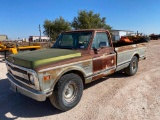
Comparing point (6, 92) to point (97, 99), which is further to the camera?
point (6, 92)

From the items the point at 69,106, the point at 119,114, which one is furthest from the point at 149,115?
the point at 69,106

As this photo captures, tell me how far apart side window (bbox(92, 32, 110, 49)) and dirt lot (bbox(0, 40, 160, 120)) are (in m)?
1.44

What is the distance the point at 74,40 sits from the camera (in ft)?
17.3

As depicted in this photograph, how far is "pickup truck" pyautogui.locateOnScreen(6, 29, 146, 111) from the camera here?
358 centimetres

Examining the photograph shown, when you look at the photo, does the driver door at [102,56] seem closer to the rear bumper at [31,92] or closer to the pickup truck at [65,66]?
the pickup truck at [65,66]

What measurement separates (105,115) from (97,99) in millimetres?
896

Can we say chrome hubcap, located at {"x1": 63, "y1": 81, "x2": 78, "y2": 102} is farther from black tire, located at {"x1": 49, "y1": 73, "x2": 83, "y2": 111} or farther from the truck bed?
the truck bed

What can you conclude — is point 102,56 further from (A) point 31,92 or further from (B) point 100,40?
(A) point 31,92

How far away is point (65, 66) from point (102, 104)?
57.2 inches

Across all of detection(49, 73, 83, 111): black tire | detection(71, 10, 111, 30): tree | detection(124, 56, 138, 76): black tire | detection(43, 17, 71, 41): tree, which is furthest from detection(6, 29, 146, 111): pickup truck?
detection(43, 17, 71, 41): tree

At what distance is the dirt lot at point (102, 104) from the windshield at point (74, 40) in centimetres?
151

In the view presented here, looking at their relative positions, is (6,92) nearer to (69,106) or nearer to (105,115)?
(69,106)

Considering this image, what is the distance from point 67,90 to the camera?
13.9 feet

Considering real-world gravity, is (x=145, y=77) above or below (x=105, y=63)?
below
